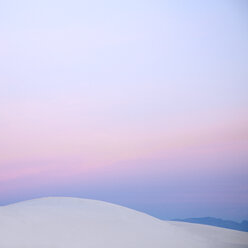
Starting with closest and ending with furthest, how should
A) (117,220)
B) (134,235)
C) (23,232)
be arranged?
1. (23,232)
2. (134,235)
3. (117,220)

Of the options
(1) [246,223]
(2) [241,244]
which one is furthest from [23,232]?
(1) [246,223]

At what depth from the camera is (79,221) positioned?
13703 mm

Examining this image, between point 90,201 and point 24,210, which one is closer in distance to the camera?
point 24,210

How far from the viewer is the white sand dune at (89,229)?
1226 centimetres

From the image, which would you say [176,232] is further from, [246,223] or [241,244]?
[246,223]

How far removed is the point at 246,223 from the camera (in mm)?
28203

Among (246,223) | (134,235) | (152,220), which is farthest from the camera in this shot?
(246,223)

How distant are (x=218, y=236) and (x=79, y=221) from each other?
16.3ft

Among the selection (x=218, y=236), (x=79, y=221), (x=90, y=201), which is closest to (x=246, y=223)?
(x=218, y=236)

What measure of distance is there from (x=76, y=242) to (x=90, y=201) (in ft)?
12.5

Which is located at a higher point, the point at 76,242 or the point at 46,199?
the point at 46,199

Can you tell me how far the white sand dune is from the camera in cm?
1226

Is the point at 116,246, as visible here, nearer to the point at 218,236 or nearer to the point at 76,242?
the point at 76,242

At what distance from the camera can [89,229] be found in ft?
43.5
